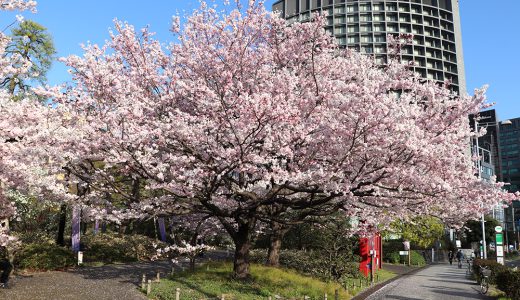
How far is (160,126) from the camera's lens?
12055 mm

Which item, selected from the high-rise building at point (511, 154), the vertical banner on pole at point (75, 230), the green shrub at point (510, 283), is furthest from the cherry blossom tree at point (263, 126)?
the high-rise building at point (511, 154)

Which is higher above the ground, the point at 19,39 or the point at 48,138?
the point at 19,39

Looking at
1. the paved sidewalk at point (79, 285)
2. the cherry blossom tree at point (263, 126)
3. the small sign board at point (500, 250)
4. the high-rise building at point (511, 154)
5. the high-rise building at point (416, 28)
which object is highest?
the high-rise building at point (416, 28)

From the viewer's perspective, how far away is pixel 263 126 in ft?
38.4

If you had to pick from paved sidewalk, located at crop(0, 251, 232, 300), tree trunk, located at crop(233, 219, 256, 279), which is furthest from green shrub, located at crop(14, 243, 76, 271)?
tree trunk, located at crop(233, 219, 256, 279)

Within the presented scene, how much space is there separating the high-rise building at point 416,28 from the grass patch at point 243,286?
9044cm

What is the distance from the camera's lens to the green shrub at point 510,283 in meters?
15.2

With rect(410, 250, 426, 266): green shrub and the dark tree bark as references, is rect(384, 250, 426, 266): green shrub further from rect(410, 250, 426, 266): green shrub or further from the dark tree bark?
the dark tree bark

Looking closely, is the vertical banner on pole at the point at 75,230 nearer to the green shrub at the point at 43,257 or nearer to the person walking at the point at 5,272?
the green shrub at the point at 43,257

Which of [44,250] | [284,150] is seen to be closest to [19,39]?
[44,250]

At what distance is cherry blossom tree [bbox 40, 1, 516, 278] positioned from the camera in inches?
460

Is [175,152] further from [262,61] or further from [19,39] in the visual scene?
[19,39]

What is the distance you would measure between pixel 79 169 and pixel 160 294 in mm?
5210

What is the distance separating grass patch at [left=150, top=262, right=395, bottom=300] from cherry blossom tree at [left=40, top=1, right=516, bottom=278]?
1.08 m
